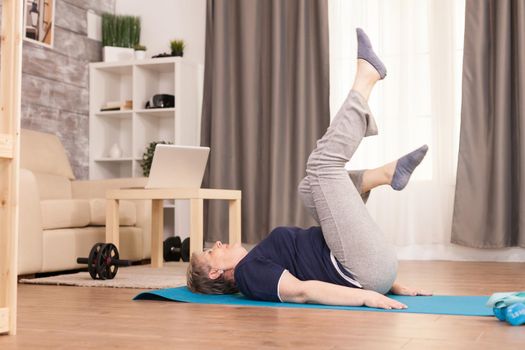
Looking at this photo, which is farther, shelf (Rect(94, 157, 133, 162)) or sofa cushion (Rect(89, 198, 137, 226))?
shelf (Rect(94, 157, 133, 162))

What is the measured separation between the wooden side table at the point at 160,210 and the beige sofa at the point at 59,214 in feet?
0.57

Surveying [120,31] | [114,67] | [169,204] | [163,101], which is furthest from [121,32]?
[169,204]

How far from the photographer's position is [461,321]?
2.18m

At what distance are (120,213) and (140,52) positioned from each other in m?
1.75

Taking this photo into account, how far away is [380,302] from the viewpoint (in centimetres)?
243

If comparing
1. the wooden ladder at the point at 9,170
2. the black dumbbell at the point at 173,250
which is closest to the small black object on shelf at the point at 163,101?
the black dumbbell at the point at 173,250

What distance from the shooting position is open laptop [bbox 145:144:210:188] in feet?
13.5

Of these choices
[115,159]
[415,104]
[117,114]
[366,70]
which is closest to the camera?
[366,70]

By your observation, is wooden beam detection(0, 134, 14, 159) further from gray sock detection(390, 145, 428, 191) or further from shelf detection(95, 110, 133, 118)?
shelf detection(95, 110, 133, 118)

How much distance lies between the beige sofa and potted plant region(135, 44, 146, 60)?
1.14 m

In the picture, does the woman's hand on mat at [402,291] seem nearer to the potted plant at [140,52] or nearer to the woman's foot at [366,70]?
the woman's foot at [366,70]

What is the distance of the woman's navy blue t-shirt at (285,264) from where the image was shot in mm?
2586

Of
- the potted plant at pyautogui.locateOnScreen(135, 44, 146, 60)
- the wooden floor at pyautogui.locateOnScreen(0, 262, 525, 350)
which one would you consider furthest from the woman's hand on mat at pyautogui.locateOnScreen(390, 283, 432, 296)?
the potted plant at pyautogui.locateOnScreen(135, 44, 146, 60)

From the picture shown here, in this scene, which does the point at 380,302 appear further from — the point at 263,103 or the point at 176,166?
the point at 263,103
